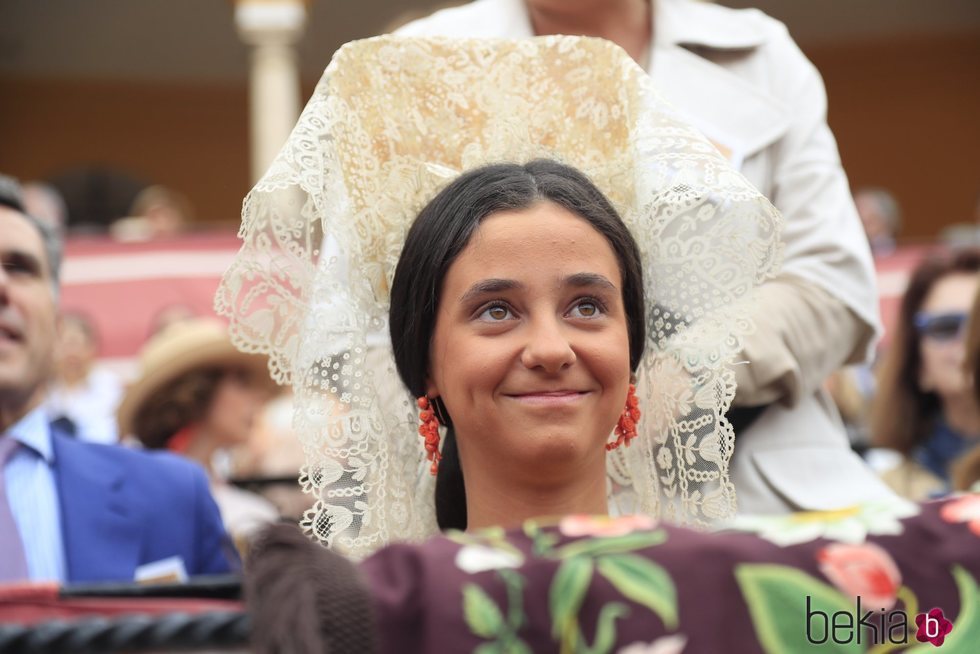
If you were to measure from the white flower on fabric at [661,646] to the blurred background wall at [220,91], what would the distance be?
50.4ft

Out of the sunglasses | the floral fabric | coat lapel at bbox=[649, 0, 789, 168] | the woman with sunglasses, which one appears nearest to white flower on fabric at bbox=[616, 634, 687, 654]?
the floral fabric

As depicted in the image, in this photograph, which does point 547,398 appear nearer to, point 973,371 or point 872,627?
point 872,627

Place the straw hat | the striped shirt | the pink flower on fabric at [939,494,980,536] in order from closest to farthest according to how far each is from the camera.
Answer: the pink flower on fabric at [939,494,980,536] → the striped shirt → the straw hat

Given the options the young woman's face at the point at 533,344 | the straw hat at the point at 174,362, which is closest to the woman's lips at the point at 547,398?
the young woman's face at the point at 533,344

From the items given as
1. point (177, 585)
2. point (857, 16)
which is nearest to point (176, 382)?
point (177, 585)

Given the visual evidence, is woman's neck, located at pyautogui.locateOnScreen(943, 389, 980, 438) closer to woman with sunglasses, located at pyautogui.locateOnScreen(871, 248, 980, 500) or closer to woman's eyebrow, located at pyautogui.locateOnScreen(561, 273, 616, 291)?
woman with sunglasses, located at pyautogui.locateOnScreen(871, 248, 980, 500)

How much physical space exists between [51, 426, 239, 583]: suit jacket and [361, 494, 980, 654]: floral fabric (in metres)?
1.76

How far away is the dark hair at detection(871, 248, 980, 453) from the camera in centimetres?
470

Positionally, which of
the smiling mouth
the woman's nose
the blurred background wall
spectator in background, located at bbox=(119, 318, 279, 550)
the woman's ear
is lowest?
the blurred background wall

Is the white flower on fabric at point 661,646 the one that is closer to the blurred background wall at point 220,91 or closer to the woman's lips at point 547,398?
the woman's lips at point 547,398

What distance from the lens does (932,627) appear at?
4.26 feet

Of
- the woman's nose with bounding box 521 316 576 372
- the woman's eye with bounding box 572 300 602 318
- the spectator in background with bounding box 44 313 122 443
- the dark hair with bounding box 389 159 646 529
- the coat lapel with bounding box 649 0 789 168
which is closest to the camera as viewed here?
the woman's nose with bounding box 521 316 576 372

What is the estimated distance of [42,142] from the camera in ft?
58.7

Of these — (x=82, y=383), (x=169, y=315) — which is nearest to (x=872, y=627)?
(x=82, y=383)
